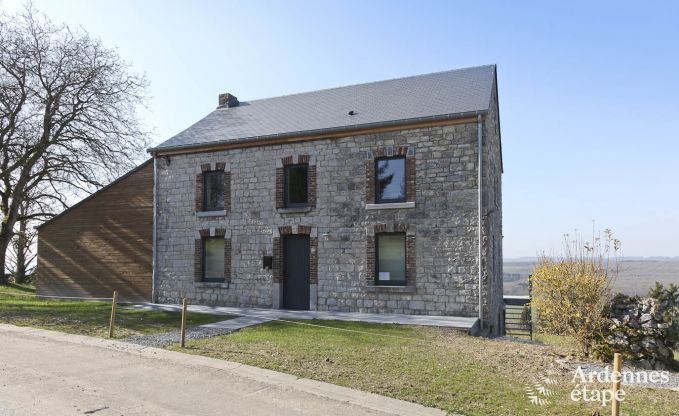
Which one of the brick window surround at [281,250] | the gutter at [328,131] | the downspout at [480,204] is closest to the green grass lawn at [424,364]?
the downspout at [480,204]

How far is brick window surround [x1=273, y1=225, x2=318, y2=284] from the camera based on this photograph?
1530 centimetres

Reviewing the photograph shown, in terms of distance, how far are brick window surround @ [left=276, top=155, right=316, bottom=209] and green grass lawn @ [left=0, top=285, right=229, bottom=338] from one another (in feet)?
14.3

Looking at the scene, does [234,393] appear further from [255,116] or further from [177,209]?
[255,116]

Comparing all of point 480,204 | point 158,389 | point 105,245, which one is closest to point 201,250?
point 105,245

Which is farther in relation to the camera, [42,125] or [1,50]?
[42,125]

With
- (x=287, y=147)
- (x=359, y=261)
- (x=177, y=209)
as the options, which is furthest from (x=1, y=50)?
(x=359, y=261)

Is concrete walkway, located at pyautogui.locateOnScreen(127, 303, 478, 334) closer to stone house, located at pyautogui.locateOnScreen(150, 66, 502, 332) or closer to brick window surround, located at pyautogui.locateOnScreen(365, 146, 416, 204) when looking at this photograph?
stone house, located at pyautogui.locateOnScreen(150, 66, 502, 332)

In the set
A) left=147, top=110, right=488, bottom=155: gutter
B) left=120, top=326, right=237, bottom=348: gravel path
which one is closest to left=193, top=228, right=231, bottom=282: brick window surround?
left=147, top=110, right=488, bottom=155: gutter

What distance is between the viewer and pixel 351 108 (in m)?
16.8

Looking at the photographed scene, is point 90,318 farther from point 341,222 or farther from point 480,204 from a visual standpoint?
point 480,204

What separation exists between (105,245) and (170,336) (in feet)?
31.2

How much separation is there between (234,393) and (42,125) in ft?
66.6

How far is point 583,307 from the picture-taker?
9.65m

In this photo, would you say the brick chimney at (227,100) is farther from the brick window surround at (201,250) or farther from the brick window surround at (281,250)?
the brick window surround at (281,250)
